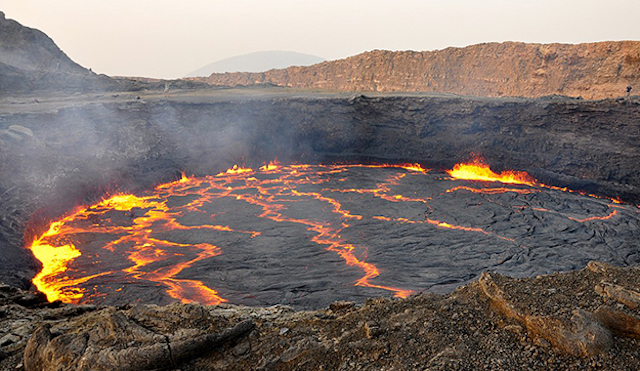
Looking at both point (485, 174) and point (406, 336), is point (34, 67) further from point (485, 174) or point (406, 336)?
point (406, 336)

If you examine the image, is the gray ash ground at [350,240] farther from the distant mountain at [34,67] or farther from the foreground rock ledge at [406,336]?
the distant mountain at [34,67]

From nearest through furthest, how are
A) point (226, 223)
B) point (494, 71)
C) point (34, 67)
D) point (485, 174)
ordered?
point (226, 223)
point (485, 174)
point (34, 67)
point (494, 71)

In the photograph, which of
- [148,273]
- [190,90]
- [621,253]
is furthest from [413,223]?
[190,90]

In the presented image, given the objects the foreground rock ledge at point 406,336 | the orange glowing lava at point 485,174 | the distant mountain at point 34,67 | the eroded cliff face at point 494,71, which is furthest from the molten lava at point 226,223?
the eroded cliff face at point 494,71

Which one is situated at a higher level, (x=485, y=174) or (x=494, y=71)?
(x=494, y=71)

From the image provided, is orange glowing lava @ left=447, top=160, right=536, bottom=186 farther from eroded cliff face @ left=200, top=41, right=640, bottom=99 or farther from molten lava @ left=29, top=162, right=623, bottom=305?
eroded cliff face @ left=200, top=41, right=640, bottom=99

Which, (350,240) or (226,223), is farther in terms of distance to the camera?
(226,223)

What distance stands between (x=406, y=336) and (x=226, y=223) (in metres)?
16.7

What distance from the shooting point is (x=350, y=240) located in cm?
1855

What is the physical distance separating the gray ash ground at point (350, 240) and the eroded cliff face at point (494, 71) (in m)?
26.1

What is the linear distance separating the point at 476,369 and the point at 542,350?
794 mm

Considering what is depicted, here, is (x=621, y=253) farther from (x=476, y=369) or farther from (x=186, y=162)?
(x=186, y=162)

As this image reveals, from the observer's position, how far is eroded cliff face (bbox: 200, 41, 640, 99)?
139 feet

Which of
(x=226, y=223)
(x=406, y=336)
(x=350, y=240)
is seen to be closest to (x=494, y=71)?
(x=350, y=240)
